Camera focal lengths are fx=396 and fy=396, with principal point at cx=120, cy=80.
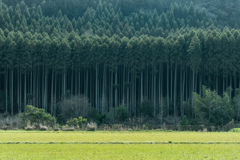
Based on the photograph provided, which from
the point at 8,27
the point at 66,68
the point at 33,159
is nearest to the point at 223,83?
the point at 66,68

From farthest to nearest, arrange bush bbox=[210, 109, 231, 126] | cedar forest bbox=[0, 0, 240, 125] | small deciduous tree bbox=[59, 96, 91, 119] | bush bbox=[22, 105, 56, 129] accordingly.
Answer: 1. cedar forest bbox=[0, 0, 240, 125]
2. small deciduous tree bbox=[59, 96, 91, 119]
3. bush bbox=[210, 109, 231, 126]
4. bush bbox=[22, 105, 56, 129]

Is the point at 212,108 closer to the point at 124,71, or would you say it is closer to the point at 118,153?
the point at 124,71

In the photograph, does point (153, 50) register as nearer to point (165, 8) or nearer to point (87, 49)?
point (87, 49)

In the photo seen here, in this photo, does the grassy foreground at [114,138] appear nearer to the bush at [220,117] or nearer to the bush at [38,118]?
the bush at [38,118]

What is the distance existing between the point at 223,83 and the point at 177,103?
25.5ft

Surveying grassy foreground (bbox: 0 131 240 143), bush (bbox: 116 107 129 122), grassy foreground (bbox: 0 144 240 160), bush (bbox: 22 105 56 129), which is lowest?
bush (bbox: 116 107 129 122)

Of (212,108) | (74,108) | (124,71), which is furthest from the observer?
(124,71)

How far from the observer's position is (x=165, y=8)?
102 metres

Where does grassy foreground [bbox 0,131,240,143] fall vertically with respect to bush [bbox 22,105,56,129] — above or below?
above

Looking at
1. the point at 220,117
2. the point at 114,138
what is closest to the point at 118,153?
the point at 114,138

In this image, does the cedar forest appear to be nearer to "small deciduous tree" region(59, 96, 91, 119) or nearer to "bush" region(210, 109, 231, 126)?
"small deciduous tree" region(59, 96, 91, 119)

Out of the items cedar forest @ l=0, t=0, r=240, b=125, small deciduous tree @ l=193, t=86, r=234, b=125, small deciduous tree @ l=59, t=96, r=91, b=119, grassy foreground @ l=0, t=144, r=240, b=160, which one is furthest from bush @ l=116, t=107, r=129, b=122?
grassy foreground @ l=0, t=144, r=240, b=160

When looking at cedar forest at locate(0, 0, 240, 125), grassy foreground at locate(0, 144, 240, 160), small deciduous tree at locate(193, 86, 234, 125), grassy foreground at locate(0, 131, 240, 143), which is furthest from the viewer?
cedar forest at locate(0, 0, 240, 125)

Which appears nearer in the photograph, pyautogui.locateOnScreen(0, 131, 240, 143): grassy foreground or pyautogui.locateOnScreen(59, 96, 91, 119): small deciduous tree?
pyautogui.locateOnScreen(0, 131, 240, 143): grassy foreground
